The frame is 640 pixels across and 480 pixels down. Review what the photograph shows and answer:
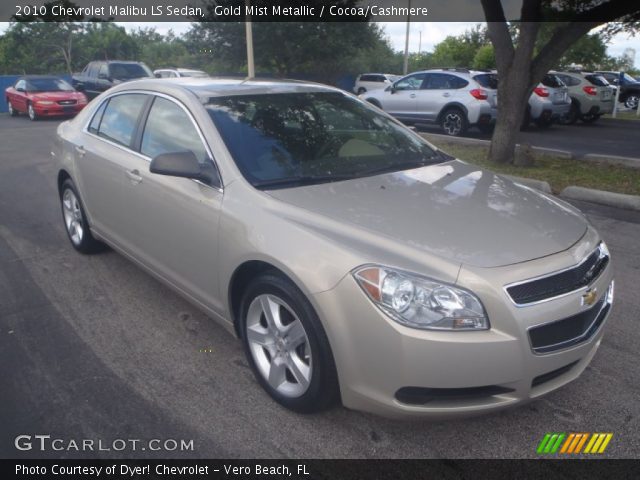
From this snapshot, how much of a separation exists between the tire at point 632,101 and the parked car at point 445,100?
11.1 metres

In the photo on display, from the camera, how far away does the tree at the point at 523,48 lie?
8.14 metres

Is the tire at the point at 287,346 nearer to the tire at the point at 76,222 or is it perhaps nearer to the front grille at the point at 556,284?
the front grille at the point at 556,284

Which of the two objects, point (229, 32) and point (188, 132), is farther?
point (229, 32)

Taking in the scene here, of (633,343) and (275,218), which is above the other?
(275,218)

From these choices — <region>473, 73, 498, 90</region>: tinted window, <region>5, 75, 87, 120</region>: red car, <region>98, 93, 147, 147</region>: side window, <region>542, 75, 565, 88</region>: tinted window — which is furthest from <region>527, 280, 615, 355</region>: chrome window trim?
<region>5, 75, 87, 120</region>: red car

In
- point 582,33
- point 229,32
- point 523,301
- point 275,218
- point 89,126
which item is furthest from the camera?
point 229,32

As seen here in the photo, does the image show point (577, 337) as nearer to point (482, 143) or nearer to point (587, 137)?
point (482, 143)

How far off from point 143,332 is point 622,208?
5921 millimetres

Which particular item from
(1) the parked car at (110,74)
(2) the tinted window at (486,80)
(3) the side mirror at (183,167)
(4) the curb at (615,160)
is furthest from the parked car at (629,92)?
(3) the side mirror at (183,167)

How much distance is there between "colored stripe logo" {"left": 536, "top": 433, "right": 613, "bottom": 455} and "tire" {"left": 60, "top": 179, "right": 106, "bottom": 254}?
4098 millimetres

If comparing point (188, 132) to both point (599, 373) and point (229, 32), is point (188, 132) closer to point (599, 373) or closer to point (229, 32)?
point (599, 373)

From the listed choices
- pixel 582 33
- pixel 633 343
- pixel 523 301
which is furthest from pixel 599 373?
pixel 582 33

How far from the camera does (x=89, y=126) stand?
491 centimetres

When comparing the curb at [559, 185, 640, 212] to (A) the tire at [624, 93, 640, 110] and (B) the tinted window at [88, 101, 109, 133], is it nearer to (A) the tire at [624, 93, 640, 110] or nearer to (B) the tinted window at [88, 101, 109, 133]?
(B) the tinted window at [88, 101, 109, 133]
